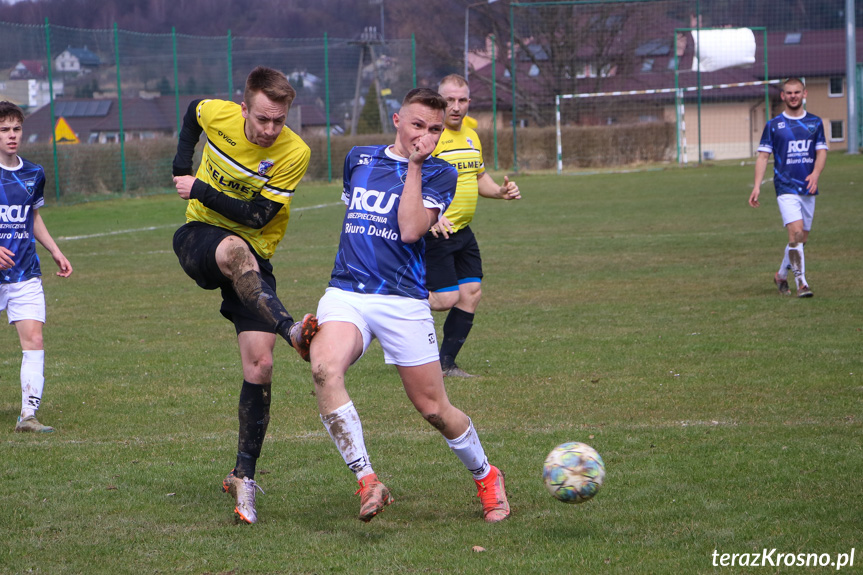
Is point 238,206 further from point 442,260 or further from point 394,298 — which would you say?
point 442,260

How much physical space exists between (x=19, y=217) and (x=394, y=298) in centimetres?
340

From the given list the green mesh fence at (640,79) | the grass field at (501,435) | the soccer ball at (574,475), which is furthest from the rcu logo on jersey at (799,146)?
the green mesh fence at (640,79)

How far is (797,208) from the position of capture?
11555 mm

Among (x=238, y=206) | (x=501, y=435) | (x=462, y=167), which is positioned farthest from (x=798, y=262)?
(x=238, y=206)

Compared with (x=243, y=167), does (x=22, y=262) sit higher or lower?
lower

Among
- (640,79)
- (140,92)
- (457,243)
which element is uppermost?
(640,79)

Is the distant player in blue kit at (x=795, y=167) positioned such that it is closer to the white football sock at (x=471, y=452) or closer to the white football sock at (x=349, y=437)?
the white football sock at (x=471, y=452)

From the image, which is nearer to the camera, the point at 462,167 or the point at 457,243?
the point at 457,243

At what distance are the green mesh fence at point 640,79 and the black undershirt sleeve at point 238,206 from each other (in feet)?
104

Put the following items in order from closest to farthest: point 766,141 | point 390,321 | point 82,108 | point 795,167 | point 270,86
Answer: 1. point 390,321
2. point 270,86
3. point 795,167
4. point 766,141
5. point 82,108

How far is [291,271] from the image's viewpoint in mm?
14586

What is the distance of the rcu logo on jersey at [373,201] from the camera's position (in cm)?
462

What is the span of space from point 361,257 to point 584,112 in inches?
1406

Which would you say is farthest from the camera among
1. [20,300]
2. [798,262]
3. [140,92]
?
[140,92]
